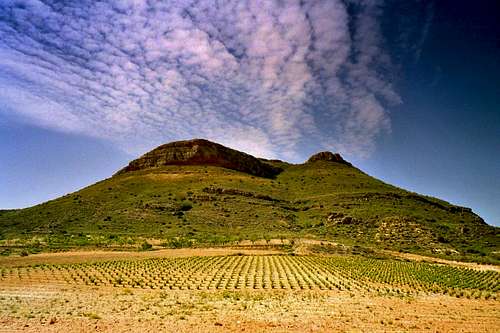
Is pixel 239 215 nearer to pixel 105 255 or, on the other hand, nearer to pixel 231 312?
pixel 105 255

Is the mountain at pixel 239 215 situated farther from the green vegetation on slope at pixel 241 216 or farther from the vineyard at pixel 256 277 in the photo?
the vineyard at pixel 256 277

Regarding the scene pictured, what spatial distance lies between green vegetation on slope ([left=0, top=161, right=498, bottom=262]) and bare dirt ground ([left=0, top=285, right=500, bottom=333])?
3340 centimetres

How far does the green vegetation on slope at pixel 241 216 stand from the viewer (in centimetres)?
6219

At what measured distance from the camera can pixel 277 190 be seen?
98.7 metres

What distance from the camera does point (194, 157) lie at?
11294 cm

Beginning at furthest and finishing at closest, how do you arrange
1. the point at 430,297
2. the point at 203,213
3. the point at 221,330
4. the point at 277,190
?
the point at 277,190
the point at 203,213
the point at 430,297
the point at 221,330

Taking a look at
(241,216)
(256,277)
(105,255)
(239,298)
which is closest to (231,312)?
(239,298)

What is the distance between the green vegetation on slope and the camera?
6219cm

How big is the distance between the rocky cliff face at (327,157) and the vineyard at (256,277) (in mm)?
93951

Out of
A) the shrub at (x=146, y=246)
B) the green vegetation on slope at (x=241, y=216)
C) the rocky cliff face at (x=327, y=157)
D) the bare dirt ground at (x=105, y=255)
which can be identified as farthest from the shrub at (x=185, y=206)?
the rocky cliff face at (x=327, y=157)

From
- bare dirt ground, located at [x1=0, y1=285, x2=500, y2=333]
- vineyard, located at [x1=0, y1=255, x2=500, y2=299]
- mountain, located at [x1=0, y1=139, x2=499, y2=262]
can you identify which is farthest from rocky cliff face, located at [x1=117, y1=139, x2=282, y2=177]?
bare dirt ground, located at [x1=0, y1=285, x2=500, y2=333]

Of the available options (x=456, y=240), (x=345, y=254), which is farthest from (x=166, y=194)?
(x=456, y=240)

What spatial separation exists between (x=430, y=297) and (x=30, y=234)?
6229cm

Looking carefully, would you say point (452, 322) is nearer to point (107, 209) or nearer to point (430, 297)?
point (430, 297)
